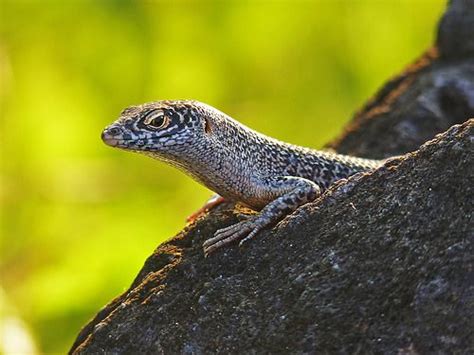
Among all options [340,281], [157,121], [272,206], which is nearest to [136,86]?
[157,121]

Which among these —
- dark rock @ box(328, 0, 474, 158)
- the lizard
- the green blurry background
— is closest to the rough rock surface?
the lizard

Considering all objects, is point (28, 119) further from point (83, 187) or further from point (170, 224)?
point (170, 224)

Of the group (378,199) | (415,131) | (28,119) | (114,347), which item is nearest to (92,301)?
(28,119)

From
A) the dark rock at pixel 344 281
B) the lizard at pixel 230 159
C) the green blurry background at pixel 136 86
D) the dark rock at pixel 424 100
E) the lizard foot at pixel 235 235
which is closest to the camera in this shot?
the dark rock at pixel 344 281

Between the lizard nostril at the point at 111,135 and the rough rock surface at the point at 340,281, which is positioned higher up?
the lizard nostril at the point at 111,135

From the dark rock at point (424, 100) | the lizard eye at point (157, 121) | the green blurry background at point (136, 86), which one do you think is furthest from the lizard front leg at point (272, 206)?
the green blurry background at point (136, 86)

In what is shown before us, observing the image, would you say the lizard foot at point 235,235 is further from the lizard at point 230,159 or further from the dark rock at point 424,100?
the dark rock at point 424,100

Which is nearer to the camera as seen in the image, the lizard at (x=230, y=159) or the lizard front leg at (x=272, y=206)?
the lizard front leg at (x=272, y=206)

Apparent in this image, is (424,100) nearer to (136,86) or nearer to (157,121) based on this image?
(157,121)
